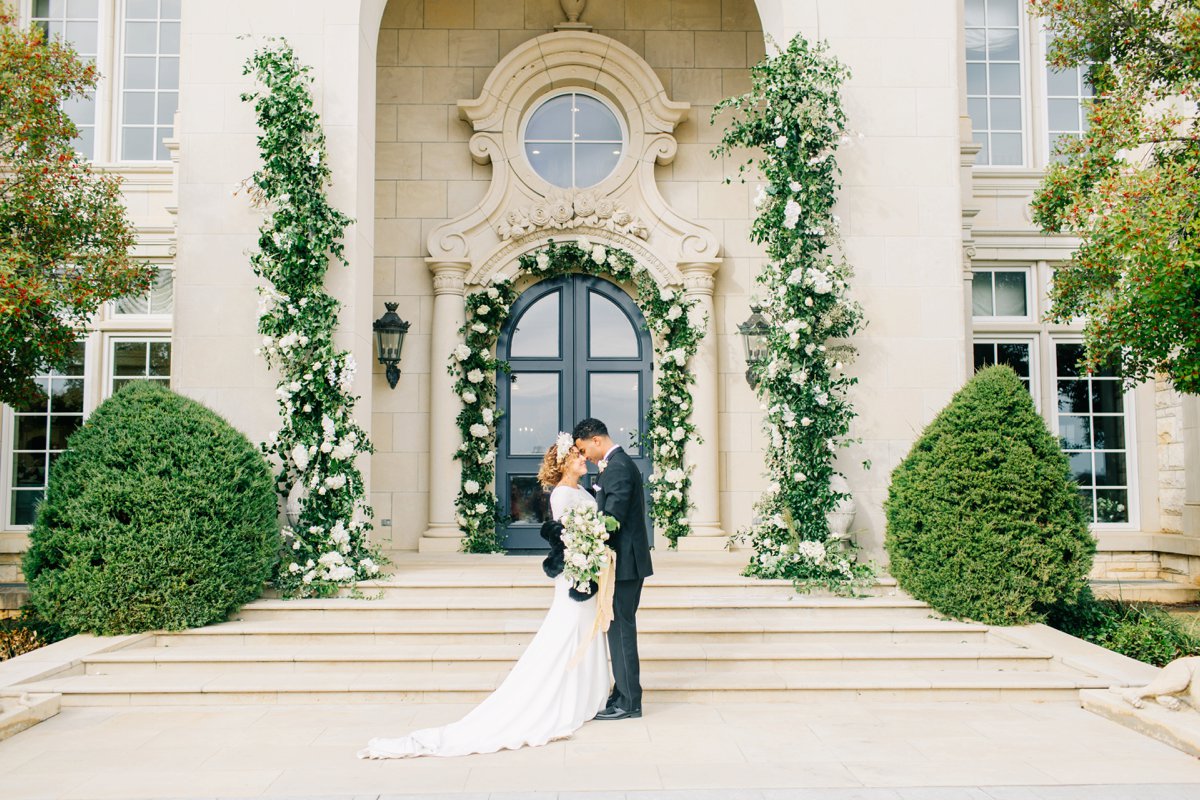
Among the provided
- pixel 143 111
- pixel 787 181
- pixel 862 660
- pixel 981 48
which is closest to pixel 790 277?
pixel 787 181

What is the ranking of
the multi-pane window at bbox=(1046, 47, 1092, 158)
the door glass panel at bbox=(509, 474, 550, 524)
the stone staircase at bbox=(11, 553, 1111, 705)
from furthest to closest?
the multi-pane window at bbox=(1046, 47, 1092, 158), the door glass panel at bbox=(509, 474, 550, 524), the stone staircase at bbox=(11, 553, 1111, 705)

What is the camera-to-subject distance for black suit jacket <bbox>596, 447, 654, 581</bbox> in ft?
19.0

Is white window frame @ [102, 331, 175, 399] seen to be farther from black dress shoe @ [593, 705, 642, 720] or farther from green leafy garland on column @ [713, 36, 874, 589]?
black dress shoe @ [593, 705, 642, 720]

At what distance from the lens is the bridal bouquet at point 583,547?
5.45 m

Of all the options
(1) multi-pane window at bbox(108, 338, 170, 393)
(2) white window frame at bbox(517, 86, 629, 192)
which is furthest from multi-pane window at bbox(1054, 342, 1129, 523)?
(1) multi-pane window at bbox(108, 338, 170, 393)

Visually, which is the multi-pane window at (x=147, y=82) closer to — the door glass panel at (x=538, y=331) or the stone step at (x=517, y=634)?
the door glass panel at (x=538, y=331)

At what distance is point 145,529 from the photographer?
6969 millimetres

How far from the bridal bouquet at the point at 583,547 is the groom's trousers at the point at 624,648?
0.32 metres

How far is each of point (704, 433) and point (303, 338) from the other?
444 centimetres

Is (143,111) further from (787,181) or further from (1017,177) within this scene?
(1017,177)

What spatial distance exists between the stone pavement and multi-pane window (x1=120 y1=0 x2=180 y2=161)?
7397 millimetres

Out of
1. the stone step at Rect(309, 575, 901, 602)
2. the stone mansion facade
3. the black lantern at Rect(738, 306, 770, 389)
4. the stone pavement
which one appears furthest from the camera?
the stone mansion facade

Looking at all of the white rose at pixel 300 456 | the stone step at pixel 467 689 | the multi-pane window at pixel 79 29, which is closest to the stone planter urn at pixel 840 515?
the stone step at pixel 467 689

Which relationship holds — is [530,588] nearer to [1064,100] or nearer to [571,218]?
[571,218]
